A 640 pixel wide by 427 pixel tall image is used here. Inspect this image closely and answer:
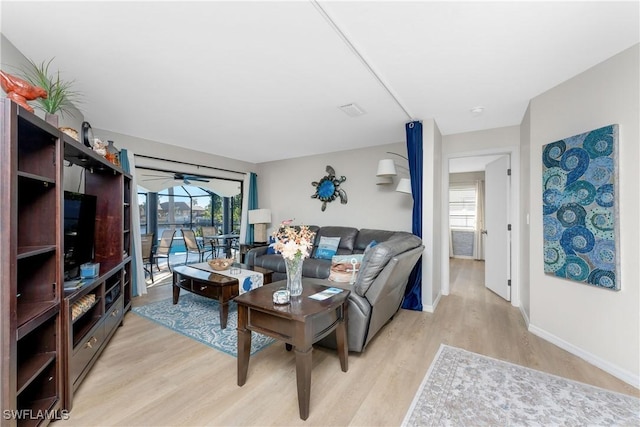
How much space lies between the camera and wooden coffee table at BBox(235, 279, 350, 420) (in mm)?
1578

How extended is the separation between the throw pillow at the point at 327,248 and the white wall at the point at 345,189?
1.98 ft

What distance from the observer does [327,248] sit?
14.5 ft

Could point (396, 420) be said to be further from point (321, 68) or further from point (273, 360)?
point (321, 68)

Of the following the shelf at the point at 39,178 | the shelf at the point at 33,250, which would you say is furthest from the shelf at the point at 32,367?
the shelf at the point at 39,178

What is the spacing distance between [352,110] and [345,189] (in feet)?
6.77

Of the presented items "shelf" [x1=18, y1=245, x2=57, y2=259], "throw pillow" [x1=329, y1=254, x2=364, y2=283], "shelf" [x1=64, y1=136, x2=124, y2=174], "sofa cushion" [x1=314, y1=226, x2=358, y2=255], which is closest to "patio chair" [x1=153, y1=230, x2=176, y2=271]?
"shelf" [x1=64, y1=136, x2=124, y2=174]

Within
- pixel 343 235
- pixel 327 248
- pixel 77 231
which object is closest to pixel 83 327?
pixel 77 231

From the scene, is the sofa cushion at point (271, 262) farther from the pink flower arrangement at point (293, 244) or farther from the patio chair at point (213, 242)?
the pink flower arrangement at point (293, 244)

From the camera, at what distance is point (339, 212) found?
5.06 m

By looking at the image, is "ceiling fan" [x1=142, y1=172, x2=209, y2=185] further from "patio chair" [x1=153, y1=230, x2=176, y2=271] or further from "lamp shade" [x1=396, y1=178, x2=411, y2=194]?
"lamp shade" [x1=396, y1=178, x2=411, y2=194]

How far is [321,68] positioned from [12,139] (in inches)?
75.4

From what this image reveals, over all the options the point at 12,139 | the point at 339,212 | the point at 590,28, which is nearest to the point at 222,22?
the point at 12,139

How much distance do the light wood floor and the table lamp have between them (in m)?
2.96

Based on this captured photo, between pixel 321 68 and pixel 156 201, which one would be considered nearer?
pixel 321 68
